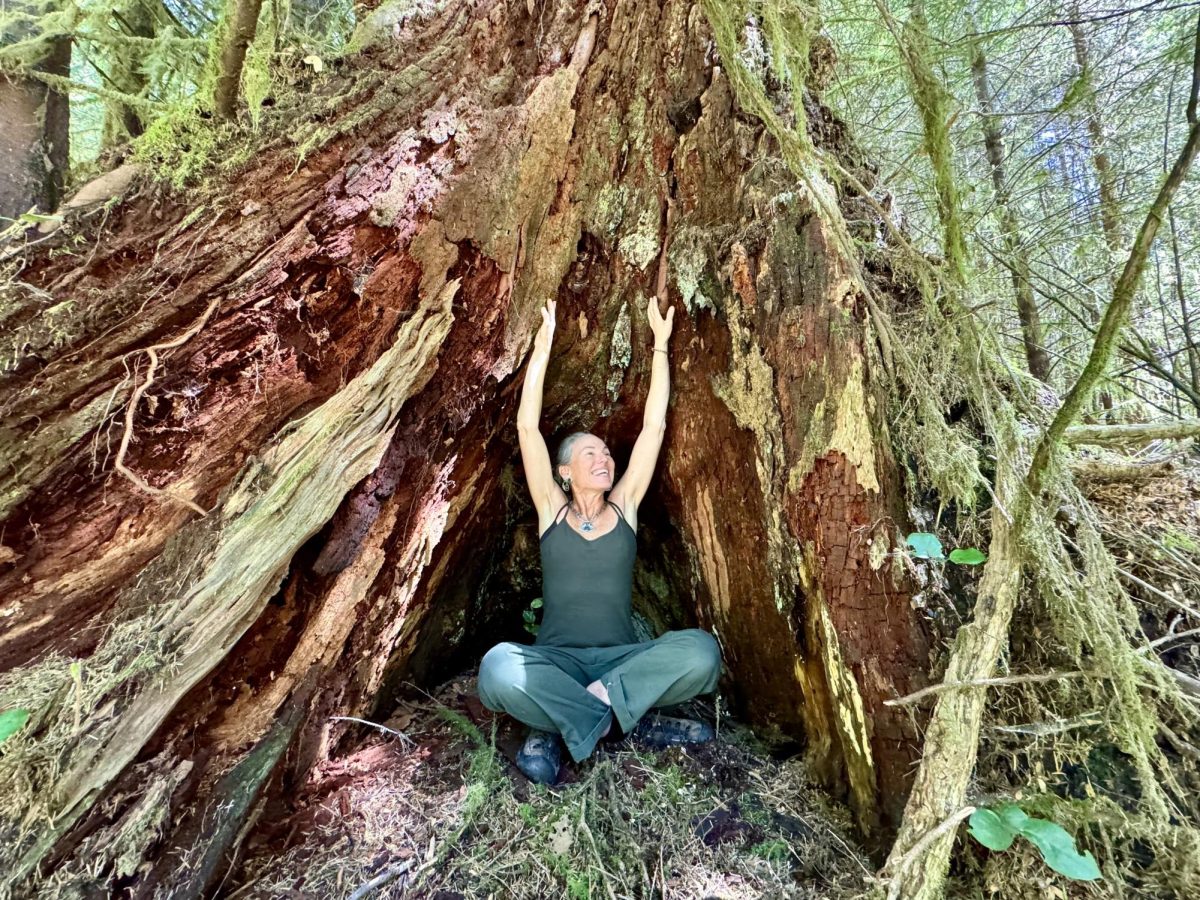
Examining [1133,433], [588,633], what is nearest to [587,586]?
[588,633]

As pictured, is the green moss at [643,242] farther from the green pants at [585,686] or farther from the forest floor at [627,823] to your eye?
the forest floor at [627,823]

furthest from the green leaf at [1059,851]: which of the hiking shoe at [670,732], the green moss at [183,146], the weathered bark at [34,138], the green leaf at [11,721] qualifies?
the weathered bark at [34,138]

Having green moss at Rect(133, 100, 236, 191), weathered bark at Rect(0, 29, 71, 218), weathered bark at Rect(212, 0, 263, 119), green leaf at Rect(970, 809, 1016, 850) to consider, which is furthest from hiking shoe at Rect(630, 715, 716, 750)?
weathered bark at Rect(0, 29, 71, 218)

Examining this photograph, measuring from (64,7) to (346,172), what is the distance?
1.82 m

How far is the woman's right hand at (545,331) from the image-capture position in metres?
2.92

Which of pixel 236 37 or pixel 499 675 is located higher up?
pixel 236 37

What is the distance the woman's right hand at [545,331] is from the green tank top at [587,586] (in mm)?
908

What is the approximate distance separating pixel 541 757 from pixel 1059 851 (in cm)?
175

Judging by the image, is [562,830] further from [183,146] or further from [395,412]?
[183,146]

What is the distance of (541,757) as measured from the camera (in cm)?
245

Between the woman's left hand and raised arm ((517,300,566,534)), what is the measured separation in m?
0.50

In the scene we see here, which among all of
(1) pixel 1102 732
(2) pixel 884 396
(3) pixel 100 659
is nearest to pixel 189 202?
(3) pixel 100 659

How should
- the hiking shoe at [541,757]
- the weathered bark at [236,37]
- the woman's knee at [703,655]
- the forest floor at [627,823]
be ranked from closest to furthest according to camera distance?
the forest floor at [627,823], the weathered bark at [236,37], the hiking shoe at [541,757], the woman's knee at [703,655]

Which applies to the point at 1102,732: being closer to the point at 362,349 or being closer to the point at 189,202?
the point at 362,349
